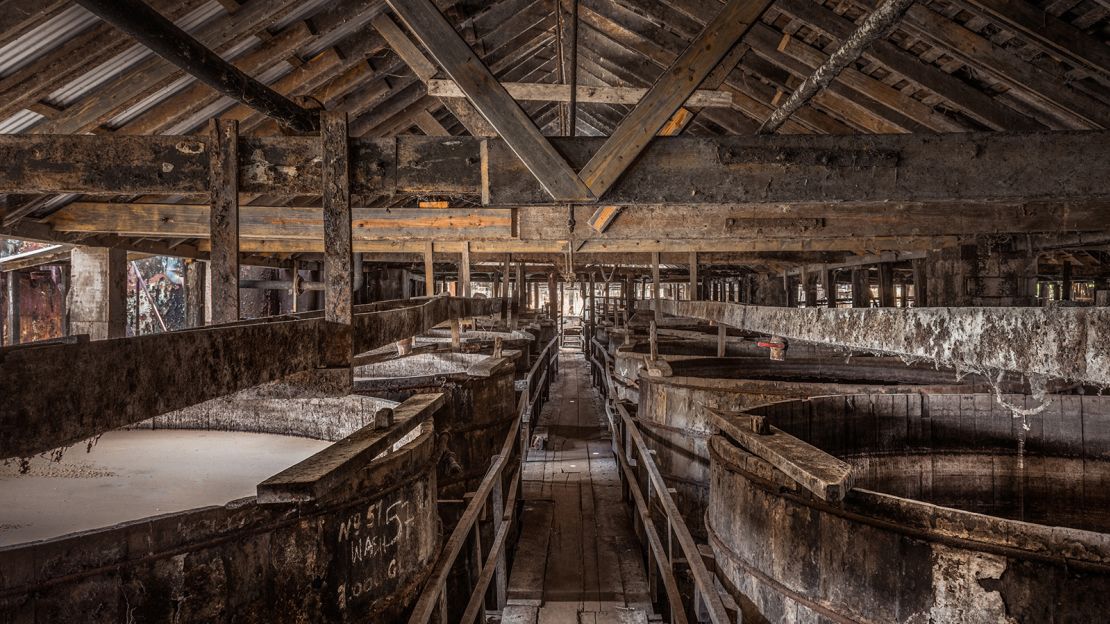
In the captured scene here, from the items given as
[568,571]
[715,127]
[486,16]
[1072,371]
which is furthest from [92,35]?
[715,127]

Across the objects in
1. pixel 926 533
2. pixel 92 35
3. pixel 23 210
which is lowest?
pixel 926 533

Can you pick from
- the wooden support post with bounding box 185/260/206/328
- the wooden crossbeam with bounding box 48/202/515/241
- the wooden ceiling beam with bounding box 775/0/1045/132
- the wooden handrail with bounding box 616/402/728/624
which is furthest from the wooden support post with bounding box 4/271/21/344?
the wooden ceiling beam with bounding box 775/0/1045/132

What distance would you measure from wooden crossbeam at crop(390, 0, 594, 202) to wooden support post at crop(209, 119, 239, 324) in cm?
96

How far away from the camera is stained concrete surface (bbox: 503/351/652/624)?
4562 mm

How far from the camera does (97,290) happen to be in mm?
8742

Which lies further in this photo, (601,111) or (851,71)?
(601,111)

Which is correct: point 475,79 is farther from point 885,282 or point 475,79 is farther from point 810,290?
point 810,290

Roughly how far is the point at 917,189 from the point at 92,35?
625 cm

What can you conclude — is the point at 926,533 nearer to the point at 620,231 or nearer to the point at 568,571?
the point at 568,571

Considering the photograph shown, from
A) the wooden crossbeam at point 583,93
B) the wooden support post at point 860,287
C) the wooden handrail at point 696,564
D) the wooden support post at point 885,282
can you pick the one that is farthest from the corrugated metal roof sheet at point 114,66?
the wooden support post at point 860,287

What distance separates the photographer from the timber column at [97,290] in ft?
28.2

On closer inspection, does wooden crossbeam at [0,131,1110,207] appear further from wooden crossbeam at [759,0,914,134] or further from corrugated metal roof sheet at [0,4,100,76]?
corrugated metal roof sheet at [0,4,100,76]

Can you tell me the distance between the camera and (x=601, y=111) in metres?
11.0

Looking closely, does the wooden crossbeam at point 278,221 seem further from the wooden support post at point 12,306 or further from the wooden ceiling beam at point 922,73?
the wooden support post at point 12,306
